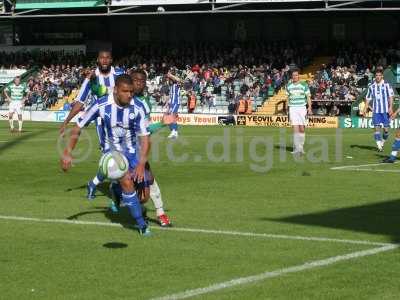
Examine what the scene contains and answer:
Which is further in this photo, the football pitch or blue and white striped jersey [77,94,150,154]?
blue and white striped jersey [77,94,150,154]

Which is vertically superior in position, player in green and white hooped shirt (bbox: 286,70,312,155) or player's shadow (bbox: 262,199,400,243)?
player in green and white hooped shirt (bbox: 286,70,312,155)

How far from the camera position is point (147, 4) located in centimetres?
5322

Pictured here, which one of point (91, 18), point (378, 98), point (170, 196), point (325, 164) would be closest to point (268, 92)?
point (91, 18)

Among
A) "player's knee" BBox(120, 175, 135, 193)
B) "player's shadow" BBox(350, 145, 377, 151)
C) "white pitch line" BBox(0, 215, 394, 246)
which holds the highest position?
"player's knee" BBox(120, 175, 135, 193)

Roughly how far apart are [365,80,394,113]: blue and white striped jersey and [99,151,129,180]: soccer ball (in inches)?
658

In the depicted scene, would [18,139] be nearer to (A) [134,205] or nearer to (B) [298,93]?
(B) [298,93]

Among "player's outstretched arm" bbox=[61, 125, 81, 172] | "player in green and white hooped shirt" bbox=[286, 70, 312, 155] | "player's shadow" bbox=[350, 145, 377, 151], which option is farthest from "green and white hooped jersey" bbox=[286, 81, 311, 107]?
"player's outstretched arm" bbox=[61, 125, 81, 172]

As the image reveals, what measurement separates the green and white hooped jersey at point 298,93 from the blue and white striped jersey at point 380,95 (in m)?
2.56

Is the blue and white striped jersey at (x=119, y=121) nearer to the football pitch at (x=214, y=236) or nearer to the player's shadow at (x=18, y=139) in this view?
the football pitch at (x=214, y=236)

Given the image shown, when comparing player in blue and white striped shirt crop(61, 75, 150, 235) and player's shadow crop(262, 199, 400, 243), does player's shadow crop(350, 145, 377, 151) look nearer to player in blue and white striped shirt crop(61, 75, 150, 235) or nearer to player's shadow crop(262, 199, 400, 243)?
player's shadow crop(262, 199, 400, 243)

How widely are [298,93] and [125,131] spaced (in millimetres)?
14246

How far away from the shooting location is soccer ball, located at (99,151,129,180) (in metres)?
10.7

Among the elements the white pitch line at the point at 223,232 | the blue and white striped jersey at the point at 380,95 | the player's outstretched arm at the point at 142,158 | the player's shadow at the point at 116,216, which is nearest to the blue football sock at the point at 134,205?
the player's outstretched arm at the point at 142,158

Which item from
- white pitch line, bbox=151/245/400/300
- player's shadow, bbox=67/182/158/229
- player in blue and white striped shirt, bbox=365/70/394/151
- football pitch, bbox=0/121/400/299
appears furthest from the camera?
player in blue and white striped shirt, bbox=365/70/394/151
